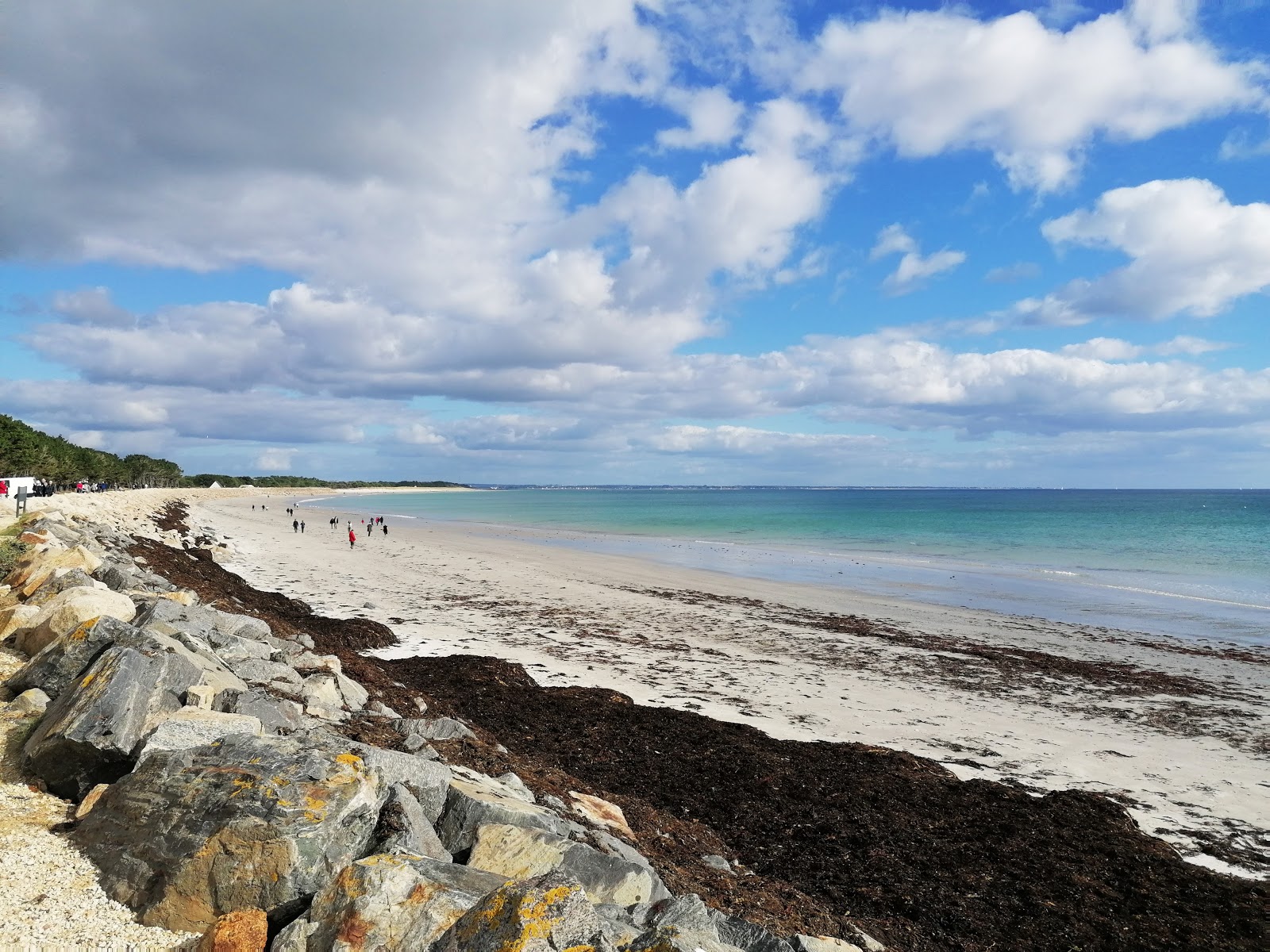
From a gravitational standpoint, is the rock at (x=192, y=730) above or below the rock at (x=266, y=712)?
above

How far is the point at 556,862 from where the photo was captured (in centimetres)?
520

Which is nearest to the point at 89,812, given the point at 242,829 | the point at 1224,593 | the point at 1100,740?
the point at 242,829

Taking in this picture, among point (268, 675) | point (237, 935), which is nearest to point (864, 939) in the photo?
point (237, 935)

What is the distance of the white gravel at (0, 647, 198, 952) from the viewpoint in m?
4.12

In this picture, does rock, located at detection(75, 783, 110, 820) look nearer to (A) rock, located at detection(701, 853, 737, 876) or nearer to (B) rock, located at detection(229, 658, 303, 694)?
(B) rock, located at detection(229, 658, 303, 694)

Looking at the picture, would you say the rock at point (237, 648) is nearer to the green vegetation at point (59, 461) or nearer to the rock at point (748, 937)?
the rock at point (748, 937)

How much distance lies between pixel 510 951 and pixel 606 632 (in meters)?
18.8

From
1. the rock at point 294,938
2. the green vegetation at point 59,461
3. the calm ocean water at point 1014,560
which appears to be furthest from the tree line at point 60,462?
the rock at point 294,938

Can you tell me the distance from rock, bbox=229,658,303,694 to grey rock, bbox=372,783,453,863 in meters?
4.52

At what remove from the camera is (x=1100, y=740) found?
1326 centimetres

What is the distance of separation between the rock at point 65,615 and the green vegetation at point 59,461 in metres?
84.9

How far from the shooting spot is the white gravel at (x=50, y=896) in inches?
162

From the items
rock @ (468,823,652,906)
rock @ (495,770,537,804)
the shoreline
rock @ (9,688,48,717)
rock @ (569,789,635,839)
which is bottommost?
the shoreline

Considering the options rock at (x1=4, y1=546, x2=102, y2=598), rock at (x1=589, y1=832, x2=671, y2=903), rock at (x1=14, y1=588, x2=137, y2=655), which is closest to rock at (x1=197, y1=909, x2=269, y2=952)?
rock at (x1=589, y1=832, x2=671, y2=903)
